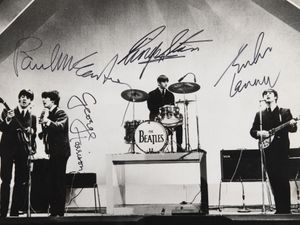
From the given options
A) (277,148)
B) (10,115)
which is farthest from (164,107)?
(10,115)

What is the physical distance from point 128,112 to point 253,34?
216cm

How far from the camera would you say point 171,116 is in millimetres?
5969

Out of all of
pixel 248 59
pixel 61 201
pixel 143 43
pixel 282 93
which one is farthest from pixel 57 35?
pixel 282 93

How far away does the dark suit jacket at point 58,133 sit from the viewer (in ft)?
19.1

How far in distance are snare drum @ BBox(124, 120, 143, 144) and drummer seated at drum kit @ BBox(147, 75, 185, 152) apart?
1.00 feet

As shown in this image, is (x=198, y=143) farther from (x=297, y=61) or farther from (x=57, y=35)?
(x=57, y=35)

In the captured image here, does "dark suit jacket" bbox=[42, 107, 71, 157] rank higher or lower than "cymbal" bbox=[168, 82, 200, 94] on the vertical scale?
lower

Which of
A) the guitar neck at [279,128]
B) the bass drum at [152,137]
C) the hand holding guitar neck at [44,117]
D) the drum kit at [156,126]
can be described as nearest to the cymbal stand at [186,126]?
the drum kit at [156,126]

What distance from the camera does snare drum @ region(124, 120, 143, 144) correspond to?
6102mm
